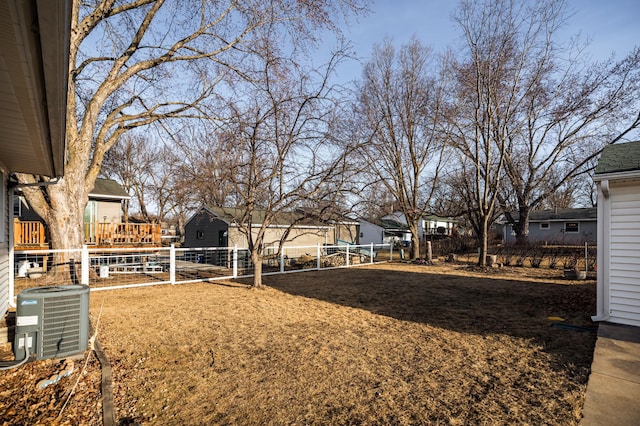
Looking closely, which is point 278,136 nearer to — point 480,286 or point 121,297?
point 121,297

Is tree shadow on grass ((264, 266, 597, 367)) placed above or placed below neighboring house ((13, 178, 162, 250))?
below

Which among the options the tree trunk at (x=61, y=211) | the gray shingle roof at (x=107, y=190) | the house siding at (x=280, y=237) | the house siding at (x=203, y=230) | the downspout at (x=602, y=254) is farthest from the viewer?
the house siding at (x=203, y=230)

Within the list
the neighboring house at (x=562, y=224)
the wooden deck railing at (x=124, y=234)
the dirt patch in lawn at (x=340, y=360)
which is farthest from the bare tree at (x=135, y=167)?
the neighboring house at (x=562, y=224)

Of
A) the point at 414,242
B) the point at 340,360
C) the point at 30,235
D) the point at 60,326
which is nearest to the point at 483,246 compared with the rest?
the point at 414,242

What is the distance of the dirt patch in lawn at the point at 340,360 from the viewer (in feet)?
9.92

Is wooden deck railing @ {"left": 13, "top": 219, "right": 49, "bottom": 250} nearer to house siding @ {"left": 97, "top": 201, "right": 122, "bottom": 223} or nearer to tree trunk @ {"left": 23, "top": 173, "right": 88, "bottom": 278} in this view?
tree trunk @ {"left": 23, "top": 173, "right": 88, "bottom": 278}

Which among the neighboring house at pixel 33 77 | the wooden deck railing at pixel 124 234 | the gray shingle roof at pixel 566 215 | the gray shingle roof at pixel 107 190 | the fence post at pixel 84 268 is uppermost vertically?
the gray shingle roof at pixel 107 190

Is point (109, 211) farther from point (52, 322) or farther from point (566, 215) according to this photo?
point (566, 215)

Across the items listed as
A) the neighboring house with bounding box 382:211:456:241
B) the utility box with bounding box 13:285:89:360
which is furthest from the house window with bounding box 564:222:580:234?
the utility box with bounding box 13:285:89:360

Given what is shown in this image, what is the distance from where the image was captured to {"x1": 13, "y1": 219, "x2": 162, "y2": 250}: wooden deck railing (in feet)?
41.0

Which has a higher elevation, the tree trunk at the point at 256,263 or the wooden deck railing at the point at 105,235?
the wooden deck railing at the point at 105,235

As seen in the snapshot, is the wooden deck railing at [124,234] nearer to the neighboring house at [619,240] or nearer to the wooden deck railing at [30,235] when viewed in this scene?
the wooden deck railing at [30,235]

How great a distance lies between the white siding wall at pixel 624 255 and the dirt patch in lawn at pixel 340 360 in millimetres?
593

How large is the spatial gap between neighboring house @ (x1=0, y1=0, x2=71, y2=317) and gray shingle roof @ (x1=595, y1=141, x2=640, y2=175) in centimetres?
717
